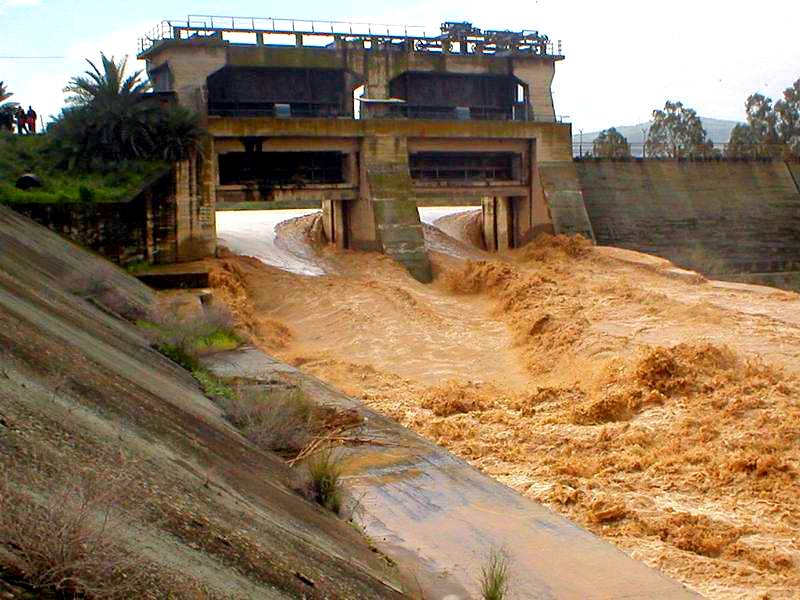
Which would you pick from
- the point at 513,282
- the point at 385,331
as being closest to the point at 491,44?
the point at 513,282

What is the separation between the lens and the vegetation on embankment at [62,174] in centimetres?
2373

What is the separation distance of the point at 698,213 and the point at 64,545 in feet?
107

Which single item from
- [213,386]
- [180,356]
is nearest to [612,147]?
[180,356]

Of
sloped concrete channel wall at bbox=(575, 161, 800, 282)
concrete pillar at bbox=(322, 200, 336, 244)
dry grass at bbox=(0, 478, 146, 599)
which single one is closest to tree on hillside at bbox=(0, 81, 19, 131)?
concrete pillar at bbox=(322, 200, 336, 244)

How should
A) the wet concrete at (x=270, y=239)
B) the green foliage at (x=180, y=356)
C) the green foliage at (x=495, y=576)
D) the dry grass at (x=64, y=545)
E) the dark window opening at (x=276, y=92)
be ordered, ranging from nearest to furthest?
the dry grass at (x=64, y=545) → the green foliage at (x=495, y=576) → the green foliage at (x=180, y=356) → the wet concrete at (x=270, y=239) → the dark window opening at (x=276, y=92)

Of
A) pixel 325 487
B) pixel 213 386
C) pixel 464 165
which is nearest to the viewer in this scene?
pixel 325 487

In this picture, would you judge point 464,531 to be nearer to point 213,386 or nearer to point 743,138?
point 213,386

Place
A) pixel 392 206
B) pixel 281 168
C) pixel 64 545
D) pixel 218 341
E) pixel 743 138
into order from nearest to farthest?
pixel 64 545 → pixel 218 341 → pixel 392 206 → pixel 281 168 → pixel 743 138

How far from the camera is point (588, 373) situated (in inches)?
674

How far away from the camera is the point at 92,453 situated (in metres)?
5.66

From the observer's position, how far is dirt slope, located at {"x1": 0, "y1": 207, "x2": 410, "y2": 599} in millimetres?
4793

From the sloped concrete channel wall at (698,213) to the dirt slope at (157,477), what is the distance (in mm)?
24510

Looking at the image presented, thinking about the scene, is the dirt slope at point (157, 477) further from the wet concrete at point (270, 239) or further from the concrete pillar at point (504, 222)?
the concrete pillar at point (504, 222)

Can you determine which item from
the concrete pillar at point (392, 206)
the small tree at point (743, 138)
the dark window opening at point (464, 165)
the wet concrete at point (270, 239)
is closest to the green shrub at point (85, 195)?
the wet concrete at point (270, 239)
